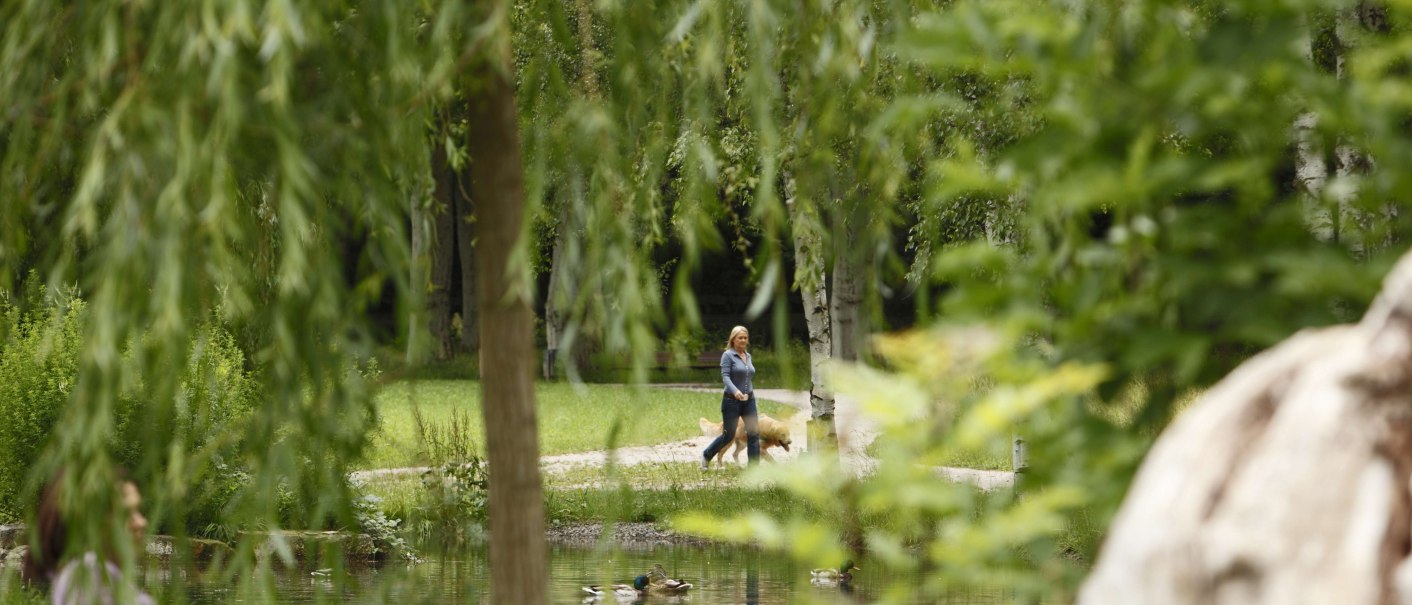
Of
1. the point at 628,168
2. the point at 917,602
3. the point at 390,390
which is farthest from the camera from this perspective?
the point at 390,390

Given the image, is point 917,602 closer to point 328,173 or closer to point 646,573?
point 646,573

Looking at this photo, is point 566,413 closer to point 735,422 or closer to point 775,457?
point 775,457

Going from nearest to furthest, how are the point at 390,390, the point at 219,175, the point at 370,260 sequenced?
the point at 219,175, the point at 370,260, the point at 390,390

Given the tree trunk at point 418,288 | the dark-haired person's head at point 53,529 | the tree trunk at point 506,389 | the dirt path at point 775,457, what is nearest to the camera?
the tree trunk at point 506,389

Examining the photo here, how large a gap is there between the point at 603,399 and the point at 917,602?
17.7m

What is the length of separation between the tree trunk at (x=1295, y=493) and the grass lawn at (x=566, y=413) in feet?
46.7

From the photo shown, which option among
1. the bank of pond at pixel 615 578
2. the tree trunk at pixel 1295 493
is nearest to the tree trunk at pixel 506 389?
the tree trunk at pixel 1295 493

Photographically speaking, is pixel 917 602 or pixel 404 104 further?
pixel 917 602

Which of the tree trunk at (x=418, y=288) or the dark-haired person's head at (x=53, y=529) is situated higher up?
the tree trunk at (x=418, y=288)

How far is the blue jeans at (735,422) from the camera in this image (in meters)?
17.4

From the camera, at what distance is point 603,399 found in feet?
94.2

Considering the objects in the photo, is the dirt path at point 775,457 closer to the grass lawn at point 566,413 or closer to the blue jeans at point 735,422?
the grass lawn at point 566,413

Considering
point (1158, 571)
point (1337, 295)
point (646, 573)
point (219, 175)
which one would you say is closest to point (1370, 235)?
point (1337, 295)

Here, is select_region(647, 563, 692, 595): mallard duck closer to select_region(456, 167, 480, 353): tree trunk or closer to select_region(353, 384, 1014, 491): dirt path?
select_region(353, 384, 1014, 491): dirt path
